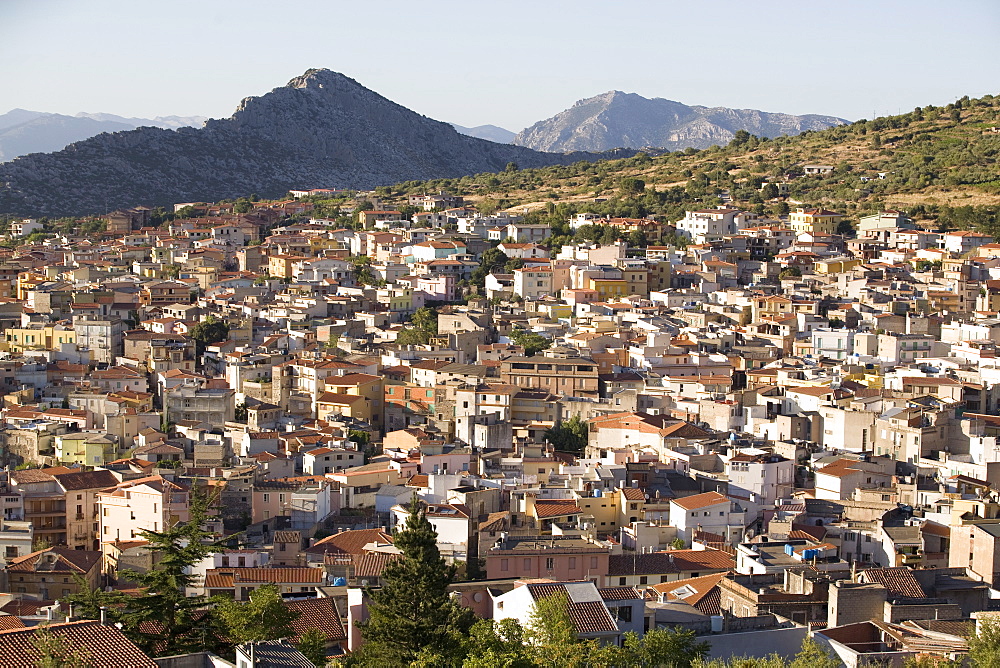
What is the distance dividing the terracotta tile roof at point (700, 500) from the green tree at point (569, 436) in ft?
19.2

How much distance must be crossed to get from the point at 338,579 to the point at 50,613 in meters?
3.56

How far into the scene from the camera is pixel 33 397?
30.9 metres

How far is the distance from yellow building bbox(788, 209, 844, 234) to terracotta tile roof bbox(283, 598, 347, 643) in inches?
1345

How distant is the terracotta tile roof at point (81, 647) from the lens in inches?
396

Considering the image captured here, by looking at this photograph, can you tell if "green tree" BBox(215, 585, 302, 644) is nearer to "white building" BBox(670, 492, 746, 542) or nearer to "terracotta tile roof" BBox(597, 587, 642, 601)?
"terracotta tile roof" BBox(597, 587, 642, 601)

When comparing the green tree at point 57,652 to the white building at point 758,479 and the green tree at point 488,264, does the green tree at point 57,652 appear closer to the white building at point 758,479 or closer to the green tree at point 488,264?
the white building at point 758,479

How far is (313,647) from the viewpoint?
1352cm

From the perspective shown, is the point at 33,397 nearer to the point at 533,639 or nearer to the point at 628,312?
the point at 628,312

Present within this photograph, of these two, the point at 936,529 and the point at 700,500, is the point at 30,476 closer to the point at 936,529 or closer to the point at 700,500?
the point at 700,500

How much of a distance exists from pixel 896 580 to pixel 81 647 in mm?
9843

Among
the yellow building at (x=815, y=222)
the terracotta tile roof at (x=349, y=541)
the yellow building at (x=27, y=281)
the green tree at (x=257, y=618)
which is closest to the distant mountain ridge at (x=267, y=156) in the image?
the yellow building at (x=27, y=281)

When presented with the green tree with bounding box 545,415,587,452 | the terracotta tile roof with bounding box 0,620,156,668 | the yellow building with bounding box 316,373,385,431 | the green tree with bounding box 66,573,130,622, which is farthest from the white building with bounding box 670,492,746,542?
the terracotta tile roof with bounding box 0,620,156,668

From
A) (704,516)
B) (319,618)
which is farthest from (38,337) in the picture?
(319,618)

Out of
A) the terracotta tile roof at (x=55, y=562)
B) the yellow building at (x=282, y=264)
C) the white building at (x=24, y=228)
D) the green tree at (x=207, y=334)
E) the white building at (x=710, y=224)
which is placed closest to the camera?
the terracotta tile roof at (x=55, y=562)
